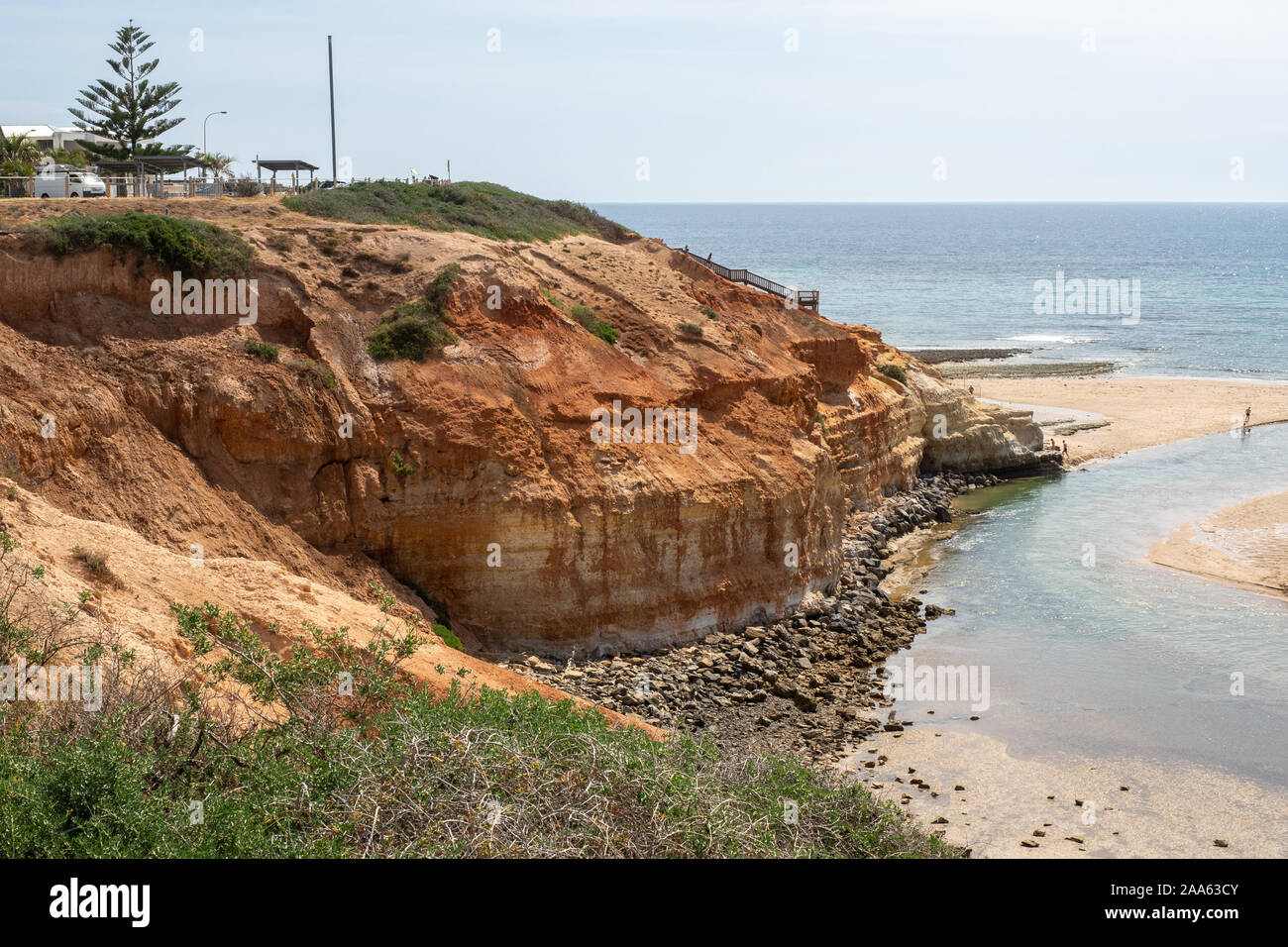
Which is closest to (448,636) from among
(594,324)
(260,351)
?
(260,351)

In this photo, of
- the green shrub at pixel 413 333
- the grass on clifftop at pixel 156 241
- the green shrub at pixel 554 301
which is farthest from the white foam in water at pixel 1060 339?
the grass on clifftop at pixel 156 241

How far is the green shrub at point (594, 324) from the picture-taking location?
3159cm

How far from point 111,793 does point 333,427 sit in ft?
50.8

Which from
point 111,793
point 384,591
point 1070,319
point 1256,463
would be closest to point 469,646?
point 384,591

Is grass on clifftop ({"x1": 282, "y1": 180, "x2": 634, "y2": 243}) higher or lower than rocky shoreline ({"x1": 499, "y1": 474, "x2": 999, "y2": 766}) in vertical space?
higher

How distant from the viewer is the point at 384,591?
967 inches

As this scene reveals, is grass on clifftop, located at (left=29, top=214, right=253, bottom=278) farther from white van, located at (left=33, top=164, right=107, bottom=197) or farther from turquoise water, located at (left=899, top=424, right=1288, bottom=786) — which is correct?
turquoise water, located at (left=899, top=424, right=1288, bottom=786)

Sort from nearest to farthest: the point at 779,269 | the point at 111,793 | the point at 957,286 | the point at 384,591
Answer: the point at 111,793
the point at 384,591
the point at 957,286
the point at 779,269

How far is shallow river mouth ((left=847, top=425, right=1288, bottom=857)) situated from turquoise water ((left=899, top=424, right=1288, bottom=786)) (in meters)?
0.06

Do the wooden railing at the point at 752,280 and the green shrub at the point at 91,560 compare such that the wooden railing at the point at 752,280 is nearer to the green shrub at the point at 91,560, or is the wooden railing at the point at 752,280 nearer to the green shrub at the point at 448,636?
the green shrub at the point at 448,636

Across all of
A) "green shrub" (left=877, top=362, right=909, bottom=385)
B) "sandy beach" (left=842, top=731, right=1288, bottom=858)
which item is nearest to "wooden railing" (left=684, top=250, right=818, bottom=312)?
"green shrub" (left=877, top=362, right=909, bottom=385)

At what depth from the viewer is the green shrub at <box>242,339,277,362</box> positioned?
85.6 ft

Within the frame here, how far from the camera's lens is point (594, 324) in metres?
31.8

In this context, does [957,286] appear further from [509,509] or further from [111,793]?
[111,793]
